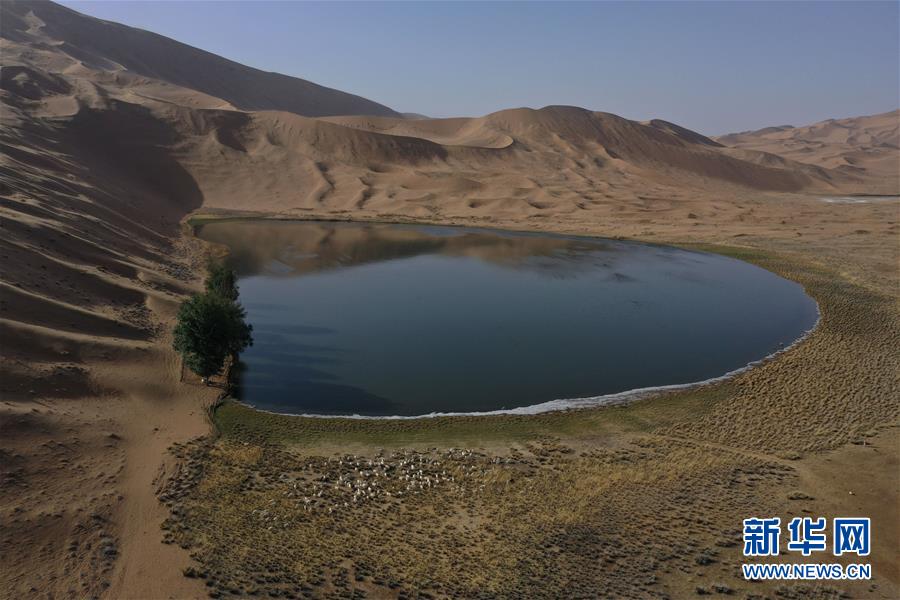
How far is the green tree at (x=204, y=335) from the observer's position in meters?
27.0

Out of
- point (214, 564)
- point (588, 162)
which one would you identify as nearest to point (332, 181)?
point (588, 162)

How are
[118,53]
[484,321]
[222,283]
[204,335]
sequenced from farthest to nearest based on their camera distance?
[118,53]
[484,321]
[222,283]
[204,335]

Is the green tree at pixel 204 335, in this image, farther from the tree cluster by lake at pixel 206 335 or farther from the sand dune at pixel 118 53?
the sand dune at pixel 118 53

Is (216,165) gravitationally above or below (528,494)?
above

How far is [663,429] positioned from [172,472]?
1999cm

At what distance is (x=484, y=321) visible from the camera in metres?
40.6

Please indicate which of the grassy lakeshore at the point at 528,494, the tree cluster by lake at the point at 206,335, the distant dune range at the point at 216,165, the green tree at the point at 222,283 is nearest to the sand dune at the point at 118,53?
the distant dune range at the point at 216,165

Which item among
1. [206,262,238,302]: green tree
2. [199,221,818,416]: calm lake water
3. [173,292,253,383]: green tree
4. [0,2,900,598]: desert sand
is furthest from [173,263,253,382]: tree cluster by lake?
[206,262,238,302]: green tree

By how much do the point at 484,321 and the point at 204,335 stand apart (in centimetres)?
1980

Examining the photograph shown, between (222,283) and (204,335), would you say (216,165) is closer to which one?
(222,283)

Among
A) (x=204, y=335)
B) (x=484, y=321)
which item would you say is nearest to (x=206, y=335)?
(x=204, y=335)

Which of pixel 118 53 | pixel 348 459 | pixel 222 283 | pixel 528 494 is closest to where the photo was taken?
pixel 528 494

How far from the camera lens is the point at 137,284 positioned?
3722cm

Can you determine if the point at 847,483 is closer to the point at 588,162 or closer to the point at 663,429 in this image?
the point at 663,429
